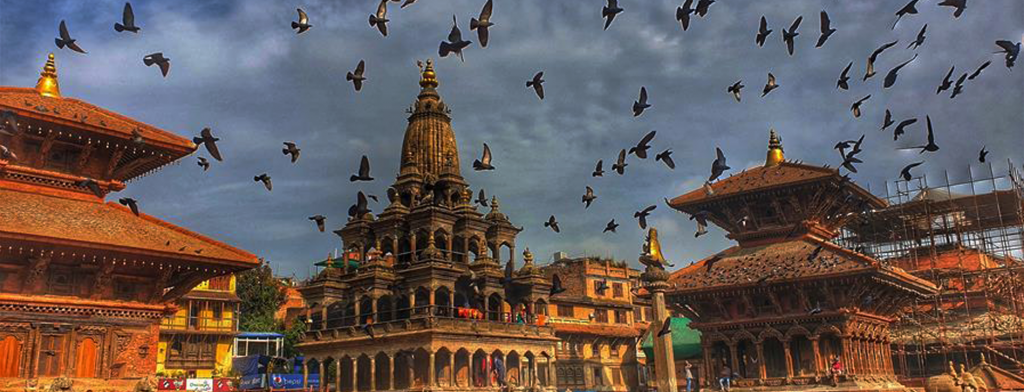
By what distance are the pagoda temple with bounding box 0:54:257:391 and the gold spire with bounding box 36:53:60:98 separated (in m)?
0.66

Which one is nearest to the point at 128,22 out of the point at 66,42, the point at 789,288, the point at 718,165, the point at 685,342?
the point at 66,42

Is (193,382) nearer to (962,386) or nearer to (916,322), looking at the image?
(962,386)

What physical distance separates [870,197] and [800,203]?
17.3 ft

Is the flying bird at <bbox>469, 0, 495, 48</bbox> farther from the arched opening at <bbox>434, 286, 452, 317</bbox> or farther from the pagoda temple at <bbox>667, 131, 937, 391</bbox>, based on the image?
the arched opening at <bbox>434, 286, 452, 317</bbox>

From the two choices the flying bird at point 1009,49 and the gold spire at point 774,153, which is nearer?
the flying bird at point 1009,49

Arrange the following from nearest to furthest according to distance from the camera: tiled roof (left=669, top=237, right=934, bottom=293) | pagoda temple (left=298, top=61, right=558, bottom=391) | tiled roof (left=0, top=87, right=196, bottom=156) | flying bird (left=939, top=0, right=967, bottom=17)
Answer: flying bird (left=939, top=0, right=967, bottom=17) → tiled roof (left=0, top=87, right=196, bottom=156) → tiled roof (left=669, top=237, right=934, bottom=293) → pagoda temple (left=298, top=61, right=558, bottom=391)

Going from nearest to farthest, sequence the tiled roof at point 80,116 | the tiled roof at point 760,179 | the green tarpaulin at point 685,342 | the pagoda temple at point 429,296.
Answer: the tiled roof at point 80,116 < the tiled roof at point 760,179 < the pagoda temple at point 429,296 < the green tarpaulin at point 685,342

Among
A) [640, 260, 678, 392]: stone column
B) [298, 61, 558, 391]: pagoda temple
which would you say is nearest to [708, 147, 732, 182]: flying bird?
[640, 260, 678, 392]: stone column

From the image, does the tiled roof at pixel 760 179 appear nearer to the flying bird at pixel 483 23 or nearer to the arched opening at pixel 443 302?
the arched opening at pixel 443 302

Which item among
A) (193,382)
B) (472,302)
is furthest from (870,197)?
(193,382)

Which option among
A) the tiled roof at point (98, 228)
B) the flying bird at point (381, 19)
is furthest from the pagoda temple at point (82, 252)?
the flying bird at point (381, 19)

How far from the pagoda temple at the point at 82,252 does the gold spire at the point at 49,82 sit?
0.66m

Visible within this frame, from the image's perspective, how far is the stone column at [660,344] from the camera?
89.4 ft

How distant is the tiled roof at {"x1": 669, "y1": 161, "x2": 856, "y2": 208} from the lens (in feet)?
133
